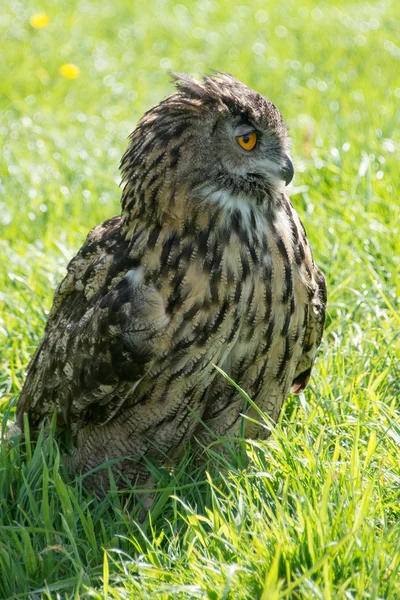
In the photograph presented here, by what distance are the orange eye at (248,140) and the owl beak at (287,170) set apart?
14cm

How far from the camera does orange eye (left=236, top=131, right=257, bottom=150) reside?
3201 mm

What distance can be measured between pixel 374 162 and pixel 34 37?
4.98 meters

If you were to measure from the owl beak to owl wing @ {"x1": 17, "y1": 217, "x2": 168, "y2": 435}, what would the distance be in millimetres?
621

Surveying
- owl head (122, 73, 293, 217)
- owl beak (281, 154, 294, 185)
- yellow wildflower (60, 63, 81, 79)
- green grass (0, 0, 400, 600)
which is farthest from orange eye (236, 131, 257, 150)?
yellow wildflower (60, 63, 81, 79)

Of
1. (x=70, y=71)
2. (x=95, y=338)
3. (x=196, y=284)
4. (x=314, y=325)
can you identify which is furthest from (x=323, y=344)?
(x=70, y=71)

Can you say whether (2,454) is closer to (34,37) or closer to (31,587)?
(31,587)

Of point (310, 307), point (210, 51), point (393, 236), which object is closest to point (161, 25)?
point (210, 51)

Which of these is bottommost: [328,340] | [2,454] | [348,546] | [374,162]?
[2,454]

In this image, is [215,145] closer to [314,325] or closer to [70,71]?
[314,325]

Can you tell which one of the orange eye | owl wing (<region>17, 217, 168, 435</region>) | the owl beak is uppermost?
the orange eye

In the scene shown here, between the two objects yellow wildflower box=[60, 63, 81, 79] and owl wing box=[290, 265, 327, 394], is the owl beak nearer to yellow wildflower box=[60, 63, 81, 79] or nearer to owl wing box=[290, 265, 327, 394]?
owl wing box=[290, 265, 327, 394]

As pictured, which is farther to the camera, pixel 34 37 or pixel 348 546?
pixel 34 37

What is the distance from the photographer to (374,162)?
5.45 m

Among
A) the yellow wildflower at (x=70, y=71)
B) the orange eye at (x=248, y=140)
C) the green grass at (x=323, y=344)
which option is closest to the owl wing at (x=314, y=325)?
the green grass at (x=323, y=344)
